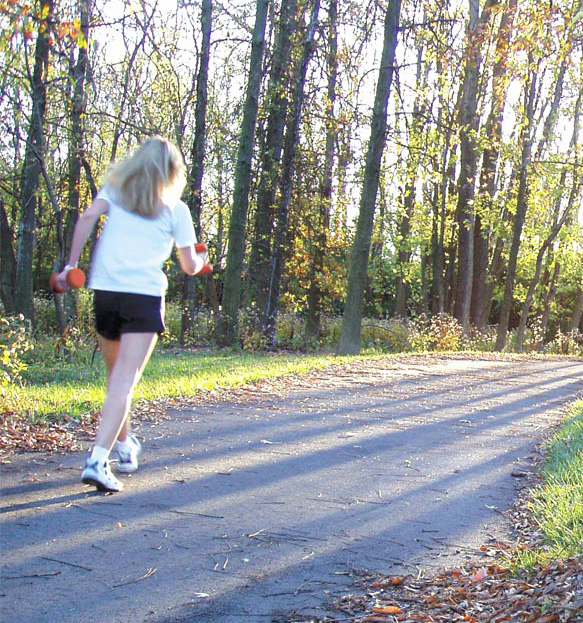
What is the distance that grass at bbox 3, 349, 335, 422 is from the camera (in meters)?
7.29

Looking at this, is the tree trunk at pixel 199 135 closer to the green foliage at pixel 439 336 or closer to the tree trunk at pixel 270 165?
the tree trunk at pixel 270 165

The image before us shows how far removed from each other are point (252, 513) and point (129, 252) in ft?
5.60

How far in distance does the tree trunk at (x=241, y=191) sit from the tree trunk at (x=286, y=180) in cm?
149

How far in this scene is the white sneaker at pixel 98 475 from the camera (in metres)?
4.62

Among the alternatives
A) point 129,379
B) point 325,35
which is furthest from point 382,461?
point 325,35

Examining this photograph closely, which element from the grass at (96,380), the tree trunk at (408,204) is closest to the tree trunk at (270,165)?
the tree trunk at (408,204)

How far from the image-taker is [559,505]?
4949mm

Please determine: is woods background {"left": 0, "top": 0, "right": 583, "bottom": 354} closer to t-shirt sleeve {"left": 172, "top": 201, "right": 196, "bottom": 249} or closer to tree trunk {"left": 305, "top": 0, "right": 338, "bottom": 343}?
tree trunk {"left": 305, "top": 0, "right": 338, "bottom": 343}

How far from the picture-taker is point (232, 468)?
5.77 metres

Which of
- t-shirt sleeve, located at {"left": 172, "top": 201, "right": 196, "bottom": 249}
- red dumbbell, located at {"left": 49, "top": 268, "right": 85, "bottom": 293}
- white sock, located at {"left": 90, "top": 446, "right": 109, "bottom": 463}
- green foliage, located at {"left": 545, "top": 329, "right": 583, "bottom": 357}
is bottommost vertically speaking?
green foliage, located at {"left": 545, "top": 329, "right": 583, "bottom": 357}

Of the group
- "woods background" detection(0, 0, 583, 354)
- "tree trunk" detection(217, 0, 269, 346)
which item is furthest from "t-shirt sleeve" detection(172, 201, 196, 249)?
"tree trunk" detection(217, 0, 269, 346)

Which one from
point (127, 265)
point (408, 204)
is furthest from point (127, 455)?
point (408, 204)

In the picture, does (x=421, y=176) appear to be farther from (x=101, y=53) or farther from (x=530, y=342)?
(x=530, y=342)

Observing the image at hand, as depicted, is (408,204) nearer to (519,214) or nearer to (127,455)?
(519,214)
